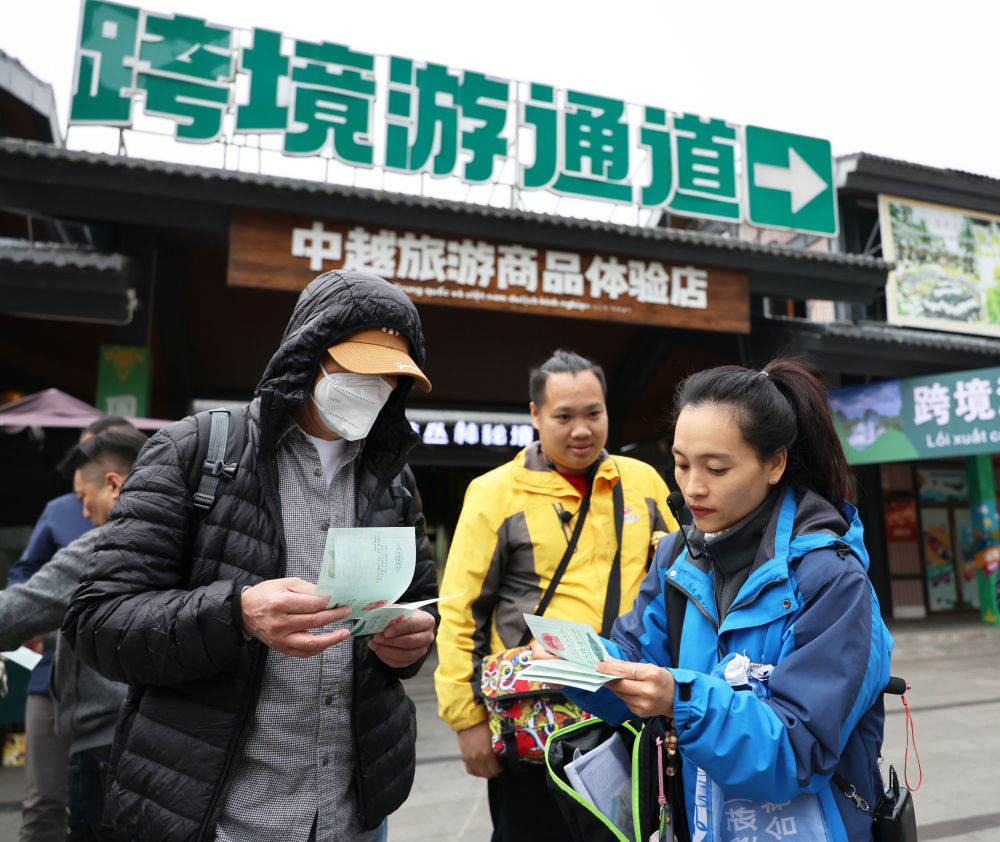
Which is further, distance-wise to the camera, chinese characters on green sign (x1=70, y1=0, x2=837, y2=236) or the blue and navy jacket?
chinese characters on green sign (x1=70, y1=0, x2=837, y2=236)

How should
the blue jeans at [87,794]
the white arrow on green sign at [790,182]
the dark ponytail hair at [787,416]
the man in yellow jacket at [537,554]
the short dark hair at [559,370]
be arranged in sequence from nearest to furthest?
the dark ponytail hair at [787,416], the man in yellow jacket at [537,554], the blue jeans at [87,794], the short dark hair at [559,370], the white arrow on green sign at [790,182]

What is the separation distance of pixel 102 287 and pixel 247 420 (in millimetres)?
4985

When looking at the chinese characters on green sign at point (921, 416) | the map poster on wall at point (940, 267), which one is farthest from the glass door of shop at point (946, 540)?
the chinese characters on green sign at point (921, 416)

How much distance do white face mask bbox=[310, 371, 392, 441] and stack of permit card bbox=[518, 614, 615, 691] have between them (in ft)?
2.05

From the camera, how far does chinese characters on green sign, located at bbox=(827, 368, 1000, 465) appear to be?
26.6 feet

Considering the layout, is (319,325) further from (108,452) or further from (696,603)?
(108,452)

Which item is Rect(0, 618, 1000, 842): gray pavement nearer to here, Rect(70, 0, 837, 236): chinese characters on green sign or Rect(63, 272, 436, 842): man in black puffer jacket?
Rect(63, 272, 436, 842): man in black puffer jacket

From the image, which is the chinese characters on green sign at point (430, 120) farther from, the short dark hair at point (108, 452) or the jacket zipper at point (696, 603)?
the jacket zipper at point (696, 603)

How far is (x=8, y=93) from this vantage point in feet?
29.9

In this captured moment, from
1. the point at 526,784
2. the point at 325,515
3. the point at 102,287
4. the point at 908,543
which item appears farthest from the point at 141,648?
the point at 908,543

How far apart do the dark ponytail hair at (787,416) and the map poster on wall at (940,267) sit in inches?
390

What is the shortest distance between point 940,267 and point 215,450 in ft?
39.5

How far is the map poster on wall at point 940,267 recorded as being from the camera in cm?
1027

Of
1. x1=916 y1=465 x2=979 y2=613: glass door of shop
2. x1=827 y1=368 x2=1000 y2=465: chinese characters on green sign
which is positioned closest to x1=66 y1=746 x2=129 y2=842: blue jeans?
x1=827 y1=368 x2=1000 y2=465: chinese characters on green sign
